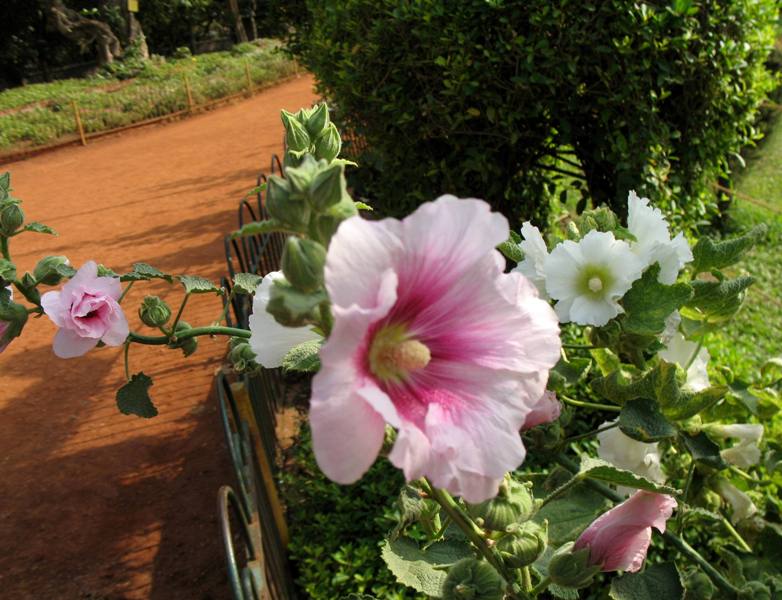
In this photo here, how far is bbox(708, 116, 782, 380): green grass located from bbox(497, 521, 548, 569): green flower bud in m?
2.10

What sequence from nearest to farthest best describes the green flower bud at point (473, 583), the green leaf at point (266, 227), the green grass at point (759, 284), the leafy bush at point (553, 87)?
the green leaf at point (266, 227) < the green flower bud at point (473, 583) < the leafy bush at point (553, 87) < the green grass at point (759, 284)

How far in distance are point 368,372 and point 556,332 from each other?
15 cm

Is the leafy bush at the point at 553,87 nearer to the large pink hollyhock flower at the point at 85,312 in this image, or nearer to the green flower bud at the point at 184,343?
the green flower bud at the point at 184,343

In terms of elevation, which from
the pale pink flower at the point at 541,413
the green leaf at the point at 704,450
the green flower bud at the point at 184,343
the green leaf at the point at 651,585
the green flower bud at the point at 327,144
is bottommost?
the green leaf at the point at 651,585

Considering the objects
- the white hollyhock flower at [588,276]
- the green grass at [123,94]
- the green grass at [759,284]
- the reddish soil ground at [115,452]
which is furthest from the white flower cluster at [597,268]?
the green grass at [123,94]

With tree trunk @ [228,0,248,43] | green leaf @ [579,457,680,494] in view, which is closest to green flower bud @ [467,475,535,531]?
green leaf @ [579,457,680,494]

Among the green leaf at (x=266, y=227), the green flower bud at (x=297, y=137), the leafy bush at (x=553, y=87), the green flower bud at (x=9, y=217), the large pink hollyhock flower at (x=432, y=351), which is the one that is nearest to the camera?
the large pink hollyhock flower at (x=432, y=351)

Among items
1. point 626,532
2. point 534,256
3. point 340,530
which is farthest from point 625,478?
point 340,530

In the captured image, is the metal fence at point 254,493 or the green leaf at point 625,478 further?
the metal fence at point 254,493

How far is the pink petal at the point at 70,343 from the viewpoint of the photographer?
2.96 feet

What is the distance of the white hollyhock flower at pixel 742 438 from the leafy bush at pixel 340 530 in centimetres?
133

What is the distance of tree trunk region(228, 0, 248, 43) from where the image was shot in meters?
22.5

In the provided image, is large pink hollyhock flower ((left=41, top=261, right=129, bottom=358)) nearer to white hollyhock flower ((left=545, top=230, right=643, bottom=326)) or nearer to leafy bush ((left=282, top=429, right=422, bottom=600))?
white hollyhock flower ((left=545, top=230, right=643, bottom=326))

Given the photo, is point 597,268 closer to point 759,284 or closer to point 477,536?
point 477,536
